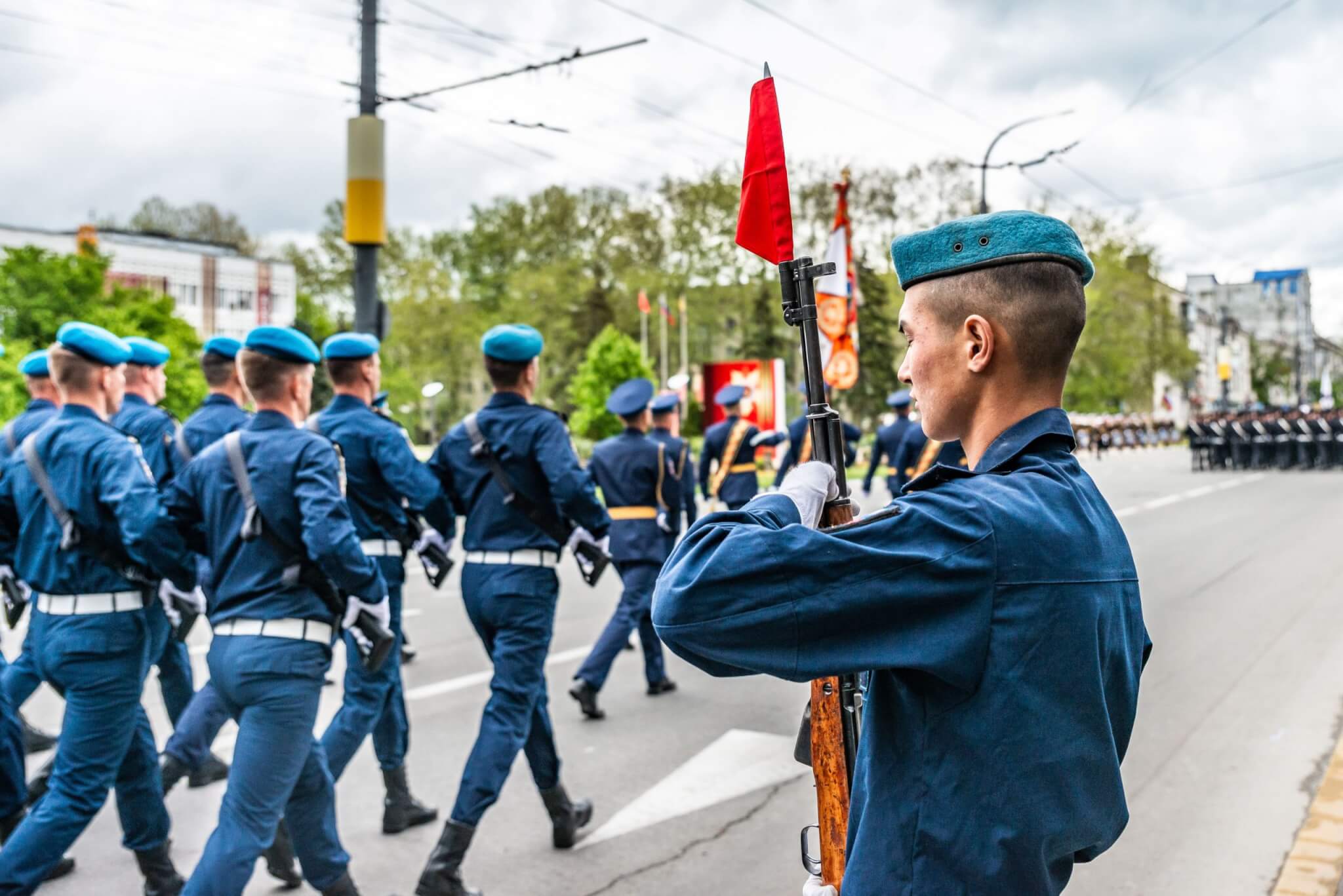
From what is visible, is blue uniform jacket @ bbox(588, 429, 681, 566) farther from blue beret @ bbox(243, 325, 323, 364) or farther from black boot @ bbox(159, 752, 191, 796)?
blue beret @ bbox(243, 325, 323, 364)

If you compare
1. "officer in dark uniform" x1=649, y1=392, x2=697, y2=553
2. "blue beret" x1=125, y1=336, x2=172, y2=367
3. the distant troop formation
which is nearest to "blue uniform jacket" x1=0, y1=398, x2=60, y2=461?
"blue beret" x1=125, y1=336, x2=172, y2=367

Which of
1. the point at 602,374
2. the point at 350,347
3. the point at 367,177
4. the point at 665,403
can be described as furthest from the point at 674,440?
the point at 602,374

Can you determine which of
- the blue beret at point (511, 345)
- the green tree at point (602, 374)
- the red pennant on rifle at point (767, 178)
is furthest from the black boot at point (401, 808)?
the green tree at point (602, 374)

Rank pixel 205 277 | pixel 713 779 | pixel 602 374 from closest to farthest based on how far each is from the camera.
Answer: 1. pixel 713 779
2. pixel 602 374
3. pixel 205 277

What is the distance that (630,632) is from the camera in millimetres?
7016

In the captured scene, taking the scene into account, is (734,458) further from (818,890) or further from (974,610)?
(974,610)

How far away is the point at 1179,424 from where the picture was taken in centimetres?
8231

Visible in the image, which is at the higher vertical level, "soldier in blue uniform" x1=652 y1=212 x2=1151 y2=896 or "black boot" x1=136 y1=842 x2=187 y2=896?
"soldier in blue uniform" x1=652 y1=212 x2=1151 y2=896

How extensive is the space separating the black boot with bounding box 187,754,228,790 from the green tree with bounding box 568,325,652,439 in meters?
40.1

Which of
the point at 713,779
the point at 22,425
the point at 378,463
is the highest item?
the point at 22,425

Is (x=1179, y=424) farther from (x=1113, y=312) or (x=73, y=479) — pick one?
(x=73, y=479)

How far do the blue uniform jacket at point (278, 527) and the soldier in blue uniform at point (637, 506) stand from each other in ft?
11.9

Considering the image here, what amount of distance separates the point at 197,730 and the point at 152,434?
8.15 ft

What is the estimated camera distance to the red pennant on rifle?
2070 millimetres
